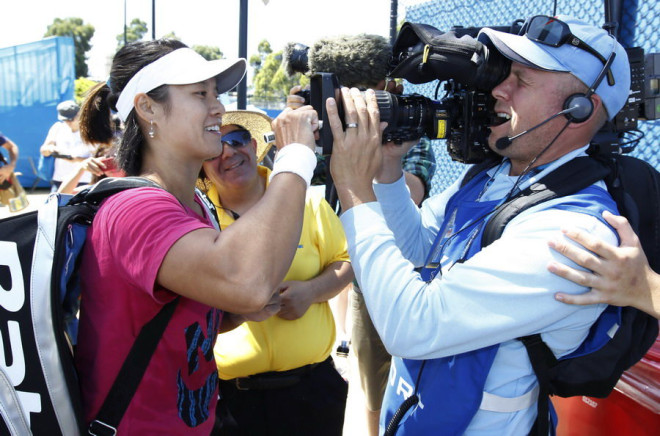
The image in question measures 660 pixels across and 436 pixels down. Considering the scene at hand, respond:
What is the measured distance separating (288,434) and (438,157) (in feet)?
13.3

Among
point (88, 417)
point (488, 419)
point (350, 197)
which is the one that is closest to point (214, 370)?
point (88, 417)

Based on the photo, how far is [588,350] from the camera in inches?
54.7

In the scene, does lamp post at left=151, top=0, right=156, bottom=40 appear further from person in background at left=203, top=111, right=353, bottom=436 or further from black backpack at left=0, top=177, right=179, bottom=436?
black backpack at left=0, top=177, right=179, bottom=436

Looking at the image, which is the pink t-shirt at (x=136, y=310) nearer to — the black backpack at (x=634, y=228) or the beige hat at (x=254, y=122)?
the black backpack at (x=634, y=228)

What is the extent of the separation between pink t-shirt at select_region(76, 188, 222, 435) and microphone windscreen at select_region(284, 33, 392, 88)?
5.18 feet

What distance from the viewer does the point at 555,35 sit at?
1408 mm

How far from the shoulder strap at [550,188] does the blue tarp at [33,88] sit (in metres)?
12.7

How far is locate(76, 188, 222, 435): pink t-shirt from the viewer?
4.26 ft

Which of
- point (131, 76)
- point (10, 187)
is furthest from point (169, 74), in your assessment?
point (10, 187)

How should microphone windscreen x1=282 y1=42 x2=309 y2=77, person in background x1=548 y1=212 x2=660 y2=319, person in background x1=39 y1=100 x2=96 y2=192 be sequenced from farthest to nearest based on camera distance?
person in background x1=39 y1=100 x2=96 y2=192, microphone windscreen x1=282 y1=42 x2=309 y2=77, person in background x1=548 y1=212 x2=660 y2=319

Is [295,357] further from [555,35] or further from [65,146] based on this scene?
[65,146]

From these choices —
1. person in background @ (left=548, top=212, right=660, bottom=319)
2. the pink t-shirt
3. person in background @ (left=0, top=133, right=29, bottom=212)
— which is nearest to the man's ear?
person in background @ (left=548, top=212, right=660, bottom=319)

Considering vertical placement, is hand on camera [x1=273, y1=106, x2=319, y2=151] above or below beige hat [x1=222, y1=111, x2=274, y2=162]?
above

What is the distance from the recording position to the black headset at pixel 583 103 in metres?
1.40
